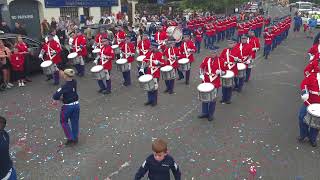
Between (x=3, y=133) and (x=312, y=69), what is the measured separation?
22.2 ft

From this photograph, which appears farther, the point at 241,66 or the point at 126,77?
the point at 126,77

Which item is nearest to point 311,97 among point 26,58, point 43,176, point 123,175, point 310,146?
point 310,146

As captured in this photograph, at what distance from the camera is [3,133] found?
4.66 meters

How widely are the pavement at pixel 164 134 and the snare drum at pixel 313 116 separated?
0.71 m

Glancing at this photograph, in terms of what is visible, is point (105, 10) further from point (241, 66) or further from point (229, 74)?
point (229, 74)

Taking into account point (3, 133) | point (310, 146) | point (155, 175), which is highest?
point (3, 133)

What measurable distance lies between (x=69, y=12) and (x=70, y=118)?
20413 millimetres

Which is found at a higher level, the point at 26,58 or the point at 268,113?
the point at 26,58

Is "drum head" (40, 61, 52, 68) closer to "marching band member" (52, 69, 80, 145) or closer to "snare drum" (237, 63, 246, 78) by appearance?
"marching band member" (52, 69, 80, 145)

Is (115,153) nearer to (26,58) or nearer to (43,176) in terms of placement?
(43,176)

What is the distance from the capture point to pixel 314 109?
6.99 meters

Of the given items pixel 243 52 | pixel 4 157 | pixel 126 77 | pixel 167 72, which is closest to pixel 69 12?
pixel 126 77

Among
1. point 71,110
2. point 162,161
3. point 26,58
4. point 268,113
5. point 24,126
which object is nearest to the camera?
point 162,161

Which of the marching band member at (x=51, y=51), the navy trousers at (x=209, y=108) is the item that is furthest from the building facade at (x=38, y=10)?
the navy trousers at (x=209, y=108)
